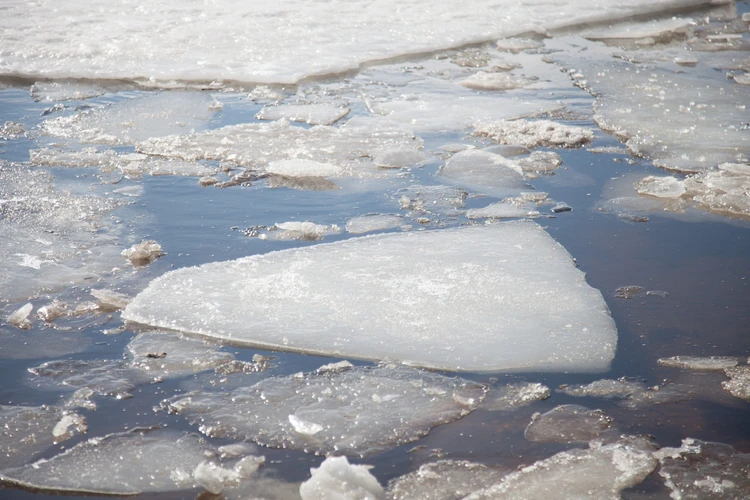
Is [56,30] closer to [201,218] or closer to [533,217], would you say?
[201,218]

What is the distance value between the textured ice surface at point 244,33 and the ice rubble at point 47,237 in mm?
1443

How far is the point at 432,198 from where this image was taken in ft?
8.31

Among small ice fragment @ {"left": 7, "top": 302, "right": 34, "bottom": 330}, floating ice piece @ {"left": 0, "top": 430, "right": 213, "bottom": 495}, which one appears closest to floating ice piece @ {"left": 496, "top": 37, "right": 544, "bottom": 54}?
small ice fragment @ {"left": 7, "top": 302, "right": 34, "bottom": 330}

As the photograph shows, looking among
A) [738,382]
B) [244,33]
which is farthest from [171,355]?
[244,33]

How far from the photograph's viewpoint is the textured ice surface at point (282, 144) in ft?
9.48

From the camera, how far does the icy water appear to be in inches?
54.9

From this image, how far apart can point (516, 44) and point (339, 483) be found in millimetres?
3824

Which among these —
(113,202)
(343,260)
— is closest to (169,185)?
(113,202)

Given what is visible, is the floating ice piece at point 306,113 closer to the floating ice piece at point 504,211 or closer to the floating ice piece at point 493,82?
the floating ice piece at point 493,82

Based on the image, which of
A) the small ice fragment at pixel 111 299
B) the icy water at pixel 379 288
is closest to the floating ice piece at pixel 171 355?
the icy water at pixel 379 288

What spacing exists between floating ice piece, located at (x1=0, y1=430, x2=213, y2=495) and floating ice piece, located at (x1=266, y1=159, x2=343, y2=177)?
139 cm

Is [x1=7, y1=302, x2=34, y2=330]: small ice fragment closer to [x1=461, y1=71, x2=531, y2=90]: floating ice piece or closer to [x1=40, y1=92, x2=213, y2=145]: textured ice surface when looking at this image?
[x1=40, y1=92, x2=213, y2=145]: textured ice surface

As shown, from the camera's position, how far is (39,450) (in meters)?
1.43

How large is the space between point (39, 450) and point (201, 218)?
111 cm
